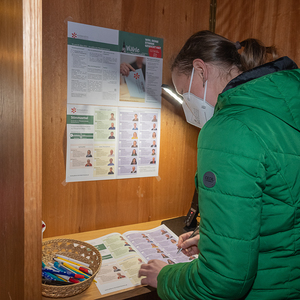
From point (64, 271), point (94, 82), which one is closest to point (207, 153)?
point (64, 271)

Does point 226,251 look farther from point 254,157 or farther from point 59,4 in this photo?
point 59,4

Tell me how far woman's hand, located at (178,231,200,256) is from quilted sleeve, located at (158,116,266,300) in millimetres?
465

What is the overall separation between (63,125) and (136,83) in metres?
0.42

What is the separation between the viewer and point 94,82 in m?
1.26

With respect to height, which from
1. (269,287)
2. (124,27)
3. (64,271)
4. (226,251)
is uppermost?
(124,27)

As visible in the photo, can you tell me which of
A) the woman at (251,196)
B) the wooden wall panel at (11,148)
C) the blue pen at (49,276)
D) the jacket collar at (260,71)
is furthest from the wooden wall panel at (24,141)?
the jacket collar at (260,71)

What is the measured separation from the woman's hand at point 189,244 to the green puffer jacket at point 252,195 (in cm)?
43

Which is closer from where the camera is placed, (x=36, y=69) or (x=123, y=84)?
(x=36, y=69)

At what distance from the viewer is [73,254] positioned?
1.06 m

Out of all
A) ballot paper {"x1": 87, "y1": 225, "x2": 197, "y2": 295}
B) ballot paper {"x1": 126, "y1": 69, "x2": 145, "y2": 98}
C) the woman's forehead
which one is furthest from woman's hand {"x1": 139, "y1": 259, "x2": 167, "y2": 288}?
ballot paper {"x1": 126, "y1": 69, "x2": 145, "y2": 98}

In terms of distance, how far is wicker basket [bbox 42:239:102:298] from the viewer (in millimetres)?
849

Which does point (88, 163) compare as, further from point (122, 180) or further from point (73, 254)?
point (73, 254)

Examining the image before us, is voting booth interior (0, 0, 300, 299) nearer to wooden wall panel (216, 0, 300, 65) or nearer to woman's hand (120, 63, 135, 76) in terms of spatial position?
wooden wall panel (216, 0, 300, 65)

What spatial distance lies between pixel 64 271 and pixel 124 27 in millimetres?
1102
